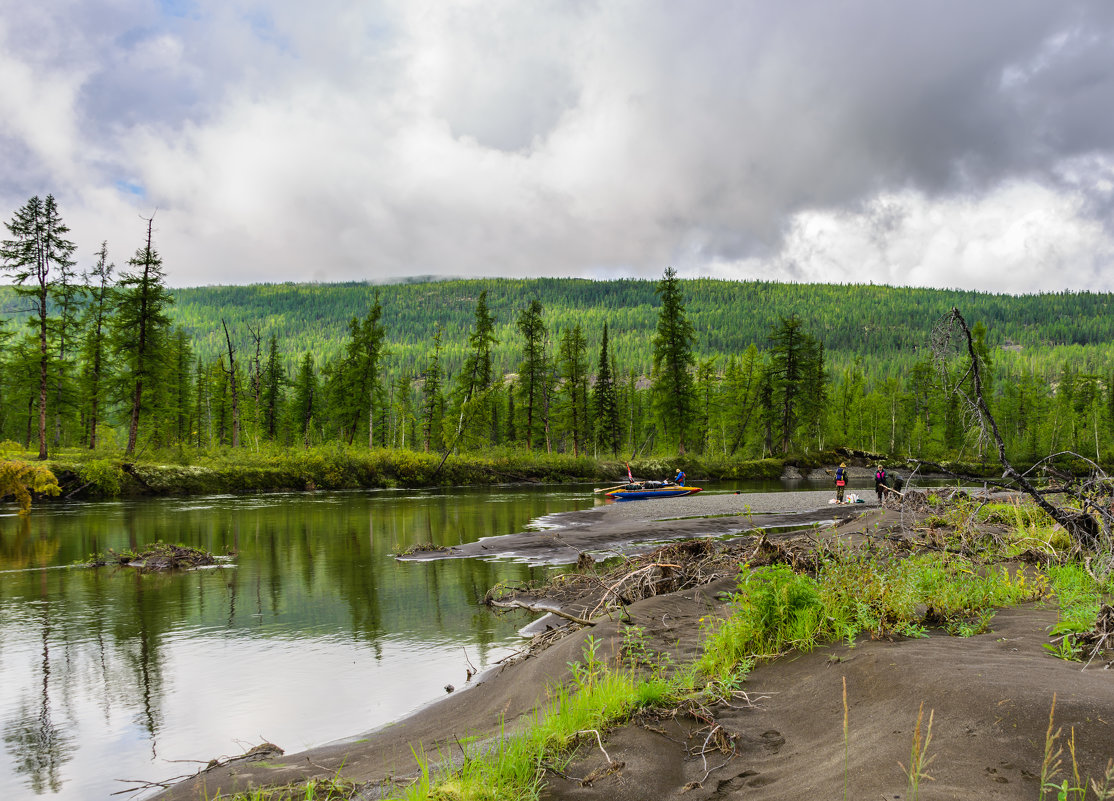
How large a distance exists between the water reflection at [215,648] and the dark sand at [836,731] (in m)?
1.41

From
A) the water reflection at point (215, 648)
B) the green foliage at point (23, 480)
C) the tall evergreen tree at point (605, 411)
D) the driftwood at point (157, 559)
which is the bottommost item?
the water reflection at point (215, 648)

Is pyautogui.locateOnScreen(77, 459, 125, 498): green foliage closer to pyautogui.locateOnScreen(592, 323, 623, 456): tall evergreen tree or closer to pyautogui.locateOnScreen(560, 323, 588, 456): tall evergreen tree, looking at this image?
pyautogui.locateOnScreen(560, 323, 588, 456): tall evergreen tree

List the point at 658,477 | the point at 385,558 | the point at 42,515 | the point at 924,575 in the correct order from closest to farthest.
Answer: the point at 924,575 < the point at 385,558 < the point at 42,515 < the point at 658,477

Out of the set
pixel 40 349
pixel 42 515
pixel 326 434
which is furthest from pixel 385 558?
pixel 326 434

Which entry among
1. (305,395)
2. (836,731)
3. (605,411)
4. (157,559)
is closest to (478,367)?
(605,411)

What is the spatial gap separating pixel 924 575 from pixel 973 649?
2.35 meters

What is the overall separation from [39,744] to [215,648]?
3548 mm

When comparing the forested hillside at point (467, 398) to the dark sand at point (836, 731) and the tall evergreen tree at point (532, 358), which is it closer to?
the tall evergreen tree at point (532, 358)

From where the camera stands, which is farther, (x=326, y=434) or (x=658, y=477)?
(x=326, y=434)

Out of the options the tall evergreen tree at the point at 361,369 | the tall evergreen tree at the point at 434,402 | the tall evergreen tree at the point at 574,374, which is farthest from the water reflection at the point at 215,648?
the tall evergreen tree at the point at 574,374

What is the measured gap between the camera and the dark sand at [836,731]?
429cm

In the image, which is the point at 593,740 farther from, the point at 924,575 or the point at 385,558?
the point at 385,558

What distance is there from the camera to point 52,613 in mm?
13617

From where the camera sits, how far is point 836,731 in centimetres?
537
